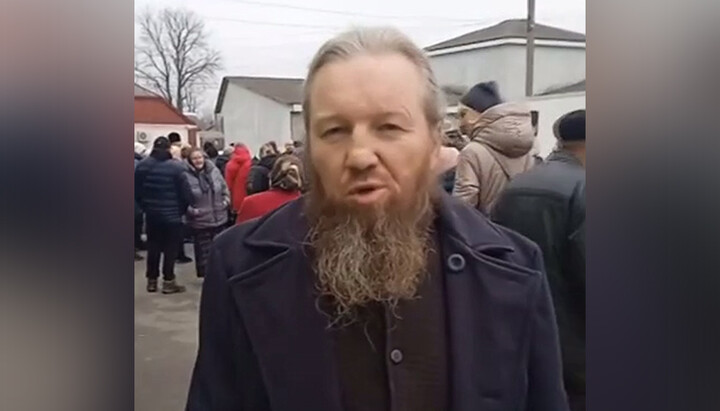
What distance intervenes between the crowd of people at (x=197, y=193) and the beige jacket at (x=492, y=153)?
0.63ft

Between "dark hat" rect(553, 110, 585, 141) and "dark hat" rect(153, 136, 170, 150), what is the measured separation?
0.44 m

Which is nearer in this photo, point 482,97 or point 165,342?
point 165,342

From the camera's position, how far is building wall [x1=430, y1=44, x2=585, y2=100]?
84cm

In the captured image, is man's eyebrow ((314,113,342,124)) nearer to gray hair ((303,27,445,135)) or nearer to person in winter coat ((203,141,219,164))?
gray hair ((303,27,445,135))

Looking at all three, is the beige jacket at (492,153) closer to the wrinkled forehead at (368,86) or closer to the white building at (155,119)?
the wrinkled forehead at (368,86)

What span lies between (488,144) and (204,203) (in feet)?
1.10

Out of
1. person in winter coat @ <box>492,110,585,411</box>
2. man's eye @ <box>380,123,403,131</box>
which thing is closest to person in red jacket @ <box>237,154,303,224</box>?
man's eye @ <box>380,123,403,131</box>

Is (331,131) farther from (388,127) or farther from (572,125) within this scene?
(572,125)

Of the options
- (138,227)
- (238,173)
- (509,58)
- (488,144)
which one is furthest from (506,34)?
(138,227)

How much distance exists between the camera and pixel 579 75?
890 mm

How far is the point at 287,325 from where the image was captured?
0.80 metres

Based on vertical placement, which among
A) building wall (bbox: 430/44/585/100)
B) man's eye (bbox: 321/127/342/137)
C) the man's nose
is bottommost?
the man's nose
